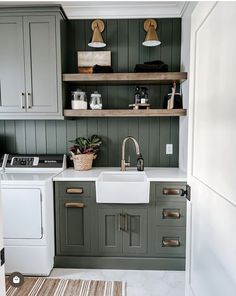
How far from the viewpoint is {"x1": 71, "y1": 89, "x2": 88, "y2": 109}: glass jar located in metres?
2.57

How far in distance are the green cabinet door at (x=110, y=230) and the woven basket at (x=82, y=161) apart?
524mm

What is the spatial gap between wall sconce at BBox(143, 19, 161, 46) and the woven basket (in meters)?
1.31

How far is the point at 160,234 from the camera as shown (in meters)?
2.35

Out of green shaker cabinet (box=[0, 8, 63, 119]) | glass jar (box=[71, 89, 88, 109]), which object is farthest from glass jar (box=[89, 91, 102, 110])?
green shaker cabinet (box=[0, 8, 63, 119])

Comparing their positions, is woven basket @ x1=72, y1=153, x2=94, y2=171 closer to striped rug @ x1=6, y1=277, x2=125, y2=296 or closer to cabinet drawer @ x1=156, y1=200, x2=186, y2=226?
cabinet drawer @ x1=156, y1=200, x2=186, y2=226

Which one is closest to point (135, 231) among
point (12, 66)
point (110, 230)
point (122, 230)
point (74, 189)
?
point (122, 230)

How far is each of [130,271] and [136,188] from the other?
84 cm

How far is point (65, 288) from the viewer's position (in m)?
2.12

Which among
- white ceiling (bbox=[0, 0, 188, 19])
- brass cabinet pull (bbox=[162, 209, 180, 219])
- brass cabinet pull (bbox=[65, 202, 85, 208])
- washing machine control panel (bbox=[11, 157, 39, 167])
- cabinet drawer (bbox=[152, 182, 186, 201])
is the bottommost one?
brass cabinet pull (bbox=[162, 209, 180, 219])

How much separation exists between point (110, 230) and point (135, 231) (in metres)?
0.24

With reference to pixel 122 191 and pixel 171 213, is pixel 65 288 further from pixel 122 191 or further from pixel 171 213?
pixel 171 213

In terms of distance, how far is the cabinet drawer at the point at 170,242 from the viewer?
234 centimetres

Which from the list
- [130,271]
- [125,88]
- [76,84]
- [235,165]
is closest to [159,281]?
[130,271]

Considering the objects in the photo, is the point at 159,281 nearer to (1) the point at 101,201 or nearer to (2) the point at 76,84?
(1) the point at 101,201
